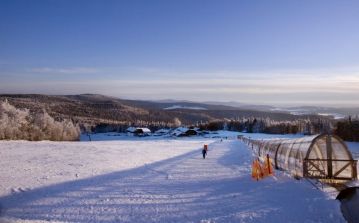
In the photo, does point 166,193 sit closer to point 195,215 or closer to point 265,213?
point 195,215

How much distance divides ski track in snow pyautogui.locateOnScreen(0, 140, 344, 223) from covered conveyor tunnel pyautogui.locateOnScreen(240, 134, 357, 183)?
254 cm

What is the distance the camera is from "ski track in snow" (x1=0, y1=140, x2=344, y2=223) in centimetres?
1392

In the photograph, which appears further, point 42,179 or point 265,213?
point 42,179

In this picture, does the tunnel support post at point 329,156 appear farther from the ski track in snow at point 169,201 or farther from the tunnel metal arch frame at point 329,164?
the ski track in snow at point 169,201

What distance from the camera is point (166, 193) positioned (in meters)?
18.7

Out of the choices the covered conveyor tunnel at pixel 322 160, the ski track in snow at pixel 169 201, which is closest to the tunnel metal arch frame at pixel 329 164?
the covered conveyor tunnel at pixel 322 160

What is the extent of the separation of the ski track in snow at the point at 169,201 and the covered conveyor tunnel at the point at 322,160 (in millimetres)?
2539

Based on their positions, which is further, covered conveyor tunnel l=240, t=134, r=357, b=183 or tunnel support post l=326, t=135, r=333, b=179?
tunnel support post l=326, t=135, r=333, b=179

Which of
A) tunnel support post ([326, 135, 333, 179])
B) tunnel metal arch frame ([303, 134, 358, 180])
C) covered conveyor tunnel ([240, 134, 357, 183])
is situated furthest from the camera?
tunnel support post ([326, 135, 333, 179])

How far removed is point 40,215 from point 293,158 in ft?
52.2

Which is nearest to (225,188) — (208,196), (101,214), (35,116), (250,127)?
(208,196)

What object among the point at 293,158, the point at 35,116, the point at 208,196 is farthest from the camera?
the point at 35,116

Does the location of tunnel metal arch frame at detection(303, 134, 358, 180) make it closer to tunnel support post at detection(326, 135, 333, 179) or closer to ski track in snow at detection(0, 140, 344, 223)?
tunnel support post at detection(326, 135, 333, 179)

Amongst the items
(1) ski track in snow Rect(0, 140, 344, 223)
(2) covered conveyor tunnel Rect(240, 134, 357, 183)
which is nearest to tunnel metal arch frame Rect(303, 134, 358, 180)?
(2) covered conveyor tunnel Rect(240, 134, 357, 183)
